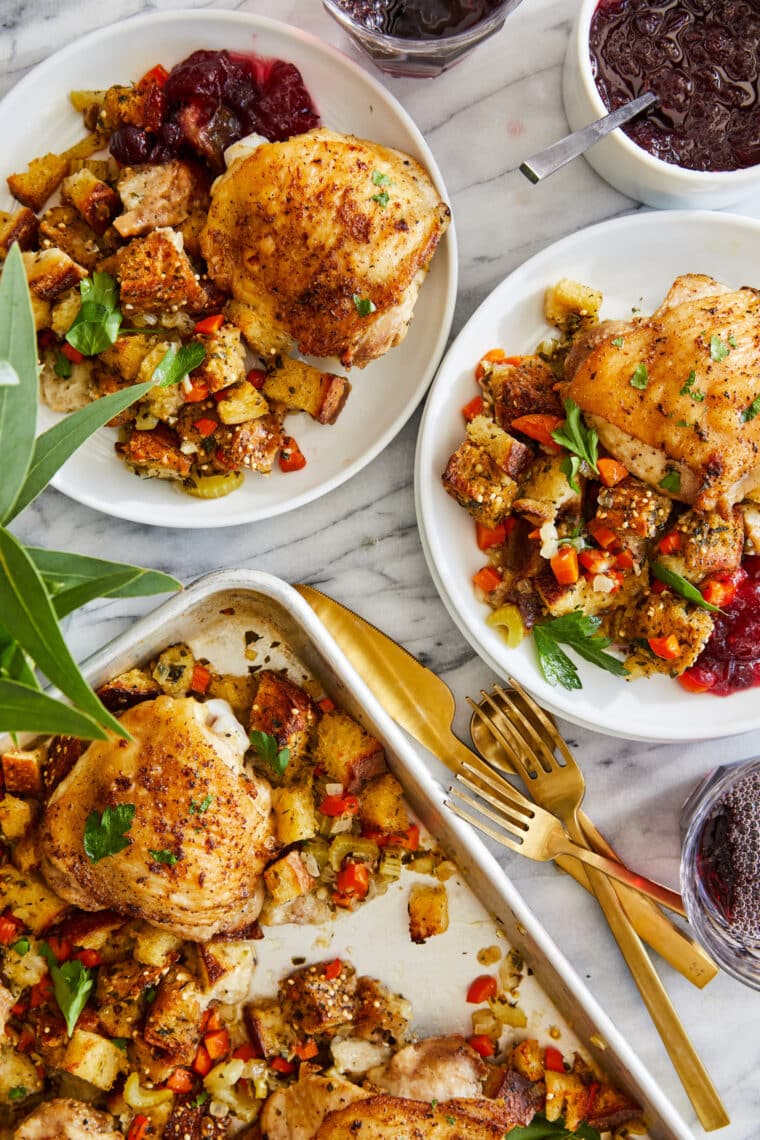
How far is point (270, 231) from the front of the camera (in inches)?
103

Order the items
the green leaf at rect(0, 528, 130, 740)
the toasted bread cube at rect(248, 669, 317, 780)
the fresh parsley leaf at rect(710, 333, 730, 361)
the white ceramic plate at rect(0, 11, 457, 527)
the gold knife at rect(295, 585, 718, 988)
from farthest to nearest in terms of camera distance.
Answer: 1. the gold knife at rect(295, 585, 718, 988)
2. the toasted bread cube at rect(248, 669, 317, 780)
3. the white ceramic plate at rect(0, 11, 457, 527)
4. the fresh parsley leaf at rect(710, 333, 730, 361)
5. the green leaf at rect(0, 528, 130, 740)

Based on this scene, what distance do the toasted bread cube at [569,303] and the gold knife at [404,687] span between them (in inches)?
40.5

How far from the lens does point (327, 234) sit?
2607mm

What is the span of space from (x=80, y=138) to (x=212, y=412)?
86cm

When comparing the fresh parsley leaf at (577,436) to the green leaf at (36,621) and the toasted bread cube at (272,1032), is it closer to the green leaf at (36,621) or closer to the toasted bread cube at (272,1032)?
the green leaf at (36,621)

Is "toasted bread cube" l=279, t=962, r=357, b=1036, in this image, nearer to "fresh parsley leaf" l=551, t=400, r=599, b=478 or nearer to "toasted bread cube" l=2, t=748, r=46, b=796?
"toasted bread cube" l=2, t=748, r=46, b=796

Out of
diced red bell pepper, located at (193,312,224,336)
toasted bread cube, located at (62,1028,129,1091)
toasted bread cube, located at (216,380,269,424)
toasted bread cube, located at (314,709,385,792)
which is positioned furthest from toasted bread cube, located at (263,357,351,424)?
toasted bread cube, located at (62,1028,129,1091)

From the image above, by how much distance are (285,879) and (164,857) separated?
367 mm

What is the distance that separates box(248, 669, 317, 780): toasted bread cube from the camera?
2.85 metres

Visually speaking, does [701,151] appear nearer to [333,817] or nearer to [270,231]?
[270,231]

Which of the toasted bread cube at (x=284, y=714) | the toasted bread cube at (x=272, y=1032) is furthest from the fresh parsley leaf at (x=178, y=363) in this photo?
the toasted bread cube at (x=272, y=1032)

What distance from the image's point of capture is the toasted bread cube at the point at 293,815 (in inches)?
112

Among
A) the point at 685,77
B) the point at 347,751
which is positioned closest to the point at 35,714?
the point at 347,751

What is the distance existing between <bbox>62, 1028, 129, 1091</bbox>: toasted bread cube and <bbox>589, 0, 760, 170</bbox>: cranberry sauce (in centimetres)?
293
